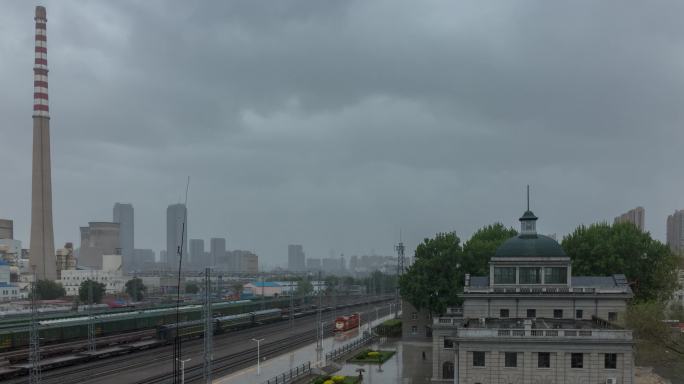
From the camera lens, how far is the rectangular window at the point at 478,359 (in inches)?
1593

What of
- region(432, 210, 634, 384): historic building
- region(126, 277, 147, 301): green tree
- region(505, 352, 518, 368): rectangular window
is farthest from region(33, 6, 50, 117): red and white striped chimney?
region(505, 352, 518, 368): rectangular window

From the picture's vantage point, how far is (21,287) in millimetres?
164250

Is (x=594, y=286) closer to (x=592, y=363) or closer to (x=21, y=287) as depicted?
(x=592, y=363)

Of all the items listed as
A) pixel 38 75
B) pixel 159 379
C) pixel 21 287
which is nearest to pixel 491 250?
pixel 159 379

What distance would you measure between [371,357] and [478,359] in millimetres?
27500

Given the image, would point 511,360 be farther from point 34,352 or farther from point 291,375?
point 34,352

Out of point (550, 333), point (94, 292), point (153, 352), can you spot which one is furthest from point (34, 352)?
point (94, 292)

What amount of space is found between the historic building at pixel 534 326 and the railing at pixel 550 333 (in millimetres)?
64

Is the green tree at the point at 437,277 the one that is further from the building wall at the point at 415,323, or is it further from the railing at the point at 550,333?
the railing at the point at 550,333

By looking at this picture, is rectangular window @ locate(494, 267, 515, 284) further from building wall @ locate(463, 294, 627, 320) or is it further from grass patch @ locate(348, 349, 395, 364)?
grass patch @ locate(348, 349, 395, 364)

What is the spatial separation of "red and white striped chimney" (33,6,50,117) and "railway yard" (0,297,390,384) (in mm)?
76555

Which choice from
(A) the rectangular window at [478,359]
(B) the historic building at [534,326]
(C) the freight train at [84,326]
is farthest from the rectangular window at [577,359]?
(C) the freight train at [84,326]

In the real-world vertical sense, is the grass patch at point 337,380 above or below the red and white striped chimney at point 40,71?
below

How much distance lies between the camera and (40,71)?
13962 cm
